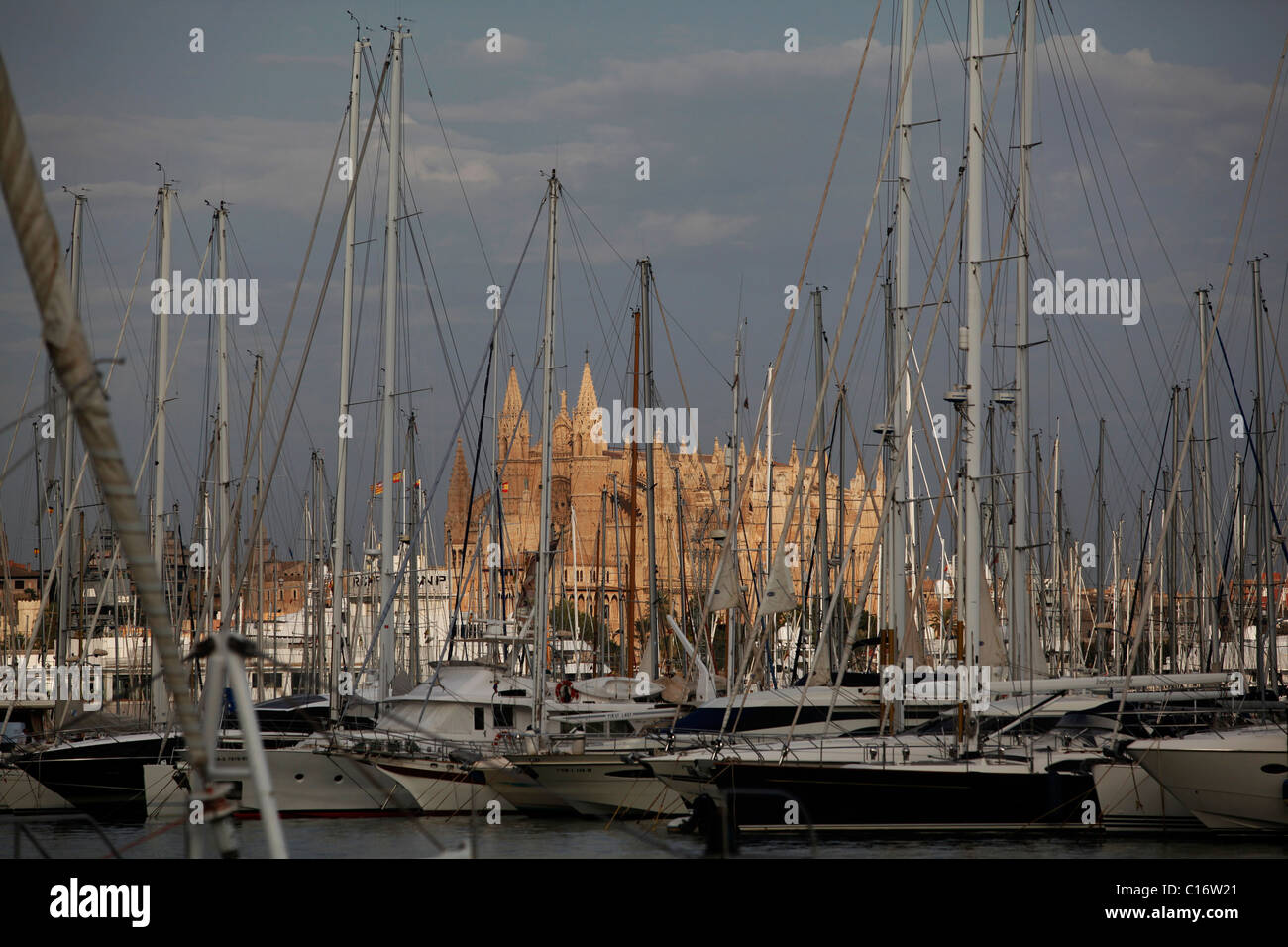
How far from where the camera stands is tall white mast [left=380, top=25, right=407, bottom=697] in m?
25.1

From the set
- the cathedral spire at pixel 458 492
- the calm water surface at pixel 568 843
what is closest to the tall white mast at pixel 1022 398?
the calm water surface at pixel 568 843

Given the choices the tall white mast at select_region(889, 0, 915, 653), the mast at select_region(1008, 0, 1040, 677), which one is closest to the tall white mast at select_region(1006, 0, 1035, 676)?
the mast at select_region(1008, 0, 1040, 677)

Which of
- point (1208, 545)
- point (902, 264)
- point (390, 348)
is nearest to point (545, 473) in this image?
point (390, 348)

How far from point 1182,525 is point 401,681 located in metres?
24.8

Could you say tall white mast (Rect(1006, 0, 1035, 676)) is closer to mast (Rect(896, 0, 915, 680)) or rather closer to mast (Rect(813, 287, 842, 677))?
mast (Rect(896, 0, 915, 680))

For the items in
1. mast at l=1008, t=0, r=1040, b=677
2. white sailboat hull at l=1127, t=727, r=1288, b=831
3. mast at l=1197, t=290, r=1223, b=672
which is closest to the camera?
white sailboat hull at l=1127, t=727, r=1288, b=831

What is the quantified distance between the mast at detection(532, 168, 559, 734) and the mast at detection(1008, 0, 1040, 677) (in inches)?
303

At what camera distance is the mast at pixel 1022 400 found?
20984 mm

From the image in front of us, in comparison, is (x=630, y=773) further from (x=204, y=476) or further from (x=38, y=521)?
(x=204, y=476)

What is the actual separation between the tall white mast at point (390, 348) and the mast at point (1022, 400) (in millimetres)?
10618

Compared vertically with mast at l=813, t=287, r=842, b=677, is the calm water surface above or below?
below
